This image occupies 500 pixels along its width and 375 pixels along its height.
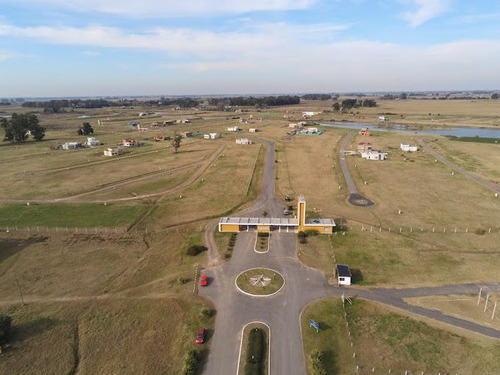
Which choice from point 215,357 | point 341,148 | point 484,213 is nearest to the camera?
point 215,357

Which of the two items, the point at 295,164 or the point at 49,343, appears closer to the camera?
the point at 49,343

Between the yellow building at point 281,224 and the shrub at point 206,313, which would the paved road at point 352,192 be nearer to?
the yellow building at point 281,224

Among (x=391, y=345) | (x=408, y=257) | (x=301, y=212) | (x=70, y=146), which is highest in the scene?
(x=70, y=146)

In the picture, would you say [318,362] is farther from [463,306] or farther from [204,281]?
[463,306]

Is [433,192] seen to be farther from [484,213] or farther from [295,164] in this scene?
[295,164]

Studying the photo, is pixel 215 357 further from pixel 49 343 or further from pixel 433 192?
pixel 433 192

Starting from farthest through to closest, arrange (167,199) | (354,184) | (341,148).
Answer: (341,148)
(354,184)
(167,199)

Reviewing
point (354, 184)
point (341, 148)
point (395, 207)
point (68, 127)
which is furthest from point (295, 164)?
point (68, 127)

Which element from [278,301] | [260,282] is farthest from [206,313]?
[260,282]
